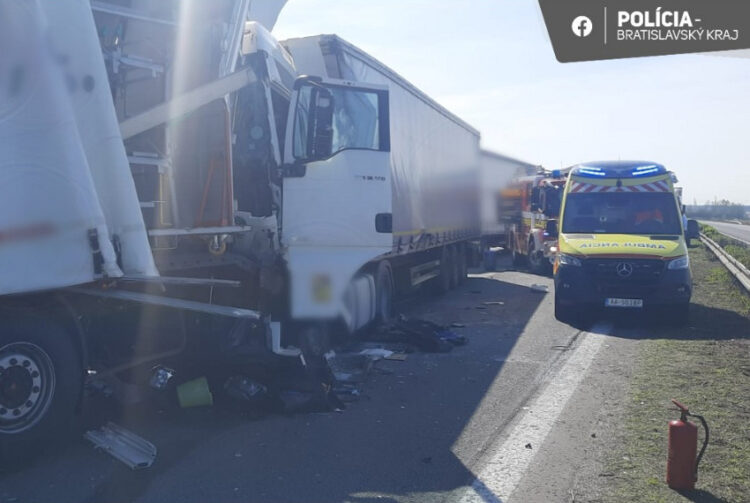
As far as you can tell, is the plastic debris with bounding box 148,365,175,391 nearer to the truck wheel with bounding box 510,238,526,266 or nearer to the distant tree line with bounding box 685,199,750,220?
the truck wheel with bounding box 510,238,526,266

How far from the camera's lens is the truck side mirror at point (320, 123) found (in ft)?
24.8

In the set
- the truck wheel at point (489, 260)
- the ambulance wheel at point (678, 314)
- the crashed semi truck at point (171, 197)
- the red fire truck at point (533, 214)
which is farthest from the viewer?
the truck wheel at point (489, 260)

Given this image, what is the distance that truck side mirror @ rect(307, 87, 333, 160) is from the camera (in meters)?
7.56

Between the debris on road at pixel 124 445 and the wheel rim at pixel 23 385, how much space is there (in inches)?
19.0

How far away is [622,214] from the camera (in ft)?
40.9

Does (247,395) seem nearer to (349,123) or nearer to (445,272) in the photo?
(349,123)

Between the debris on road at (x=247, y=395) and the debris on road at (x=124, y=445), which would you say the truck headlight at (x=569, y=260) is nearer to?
the debris on road at (x=247, y=395)

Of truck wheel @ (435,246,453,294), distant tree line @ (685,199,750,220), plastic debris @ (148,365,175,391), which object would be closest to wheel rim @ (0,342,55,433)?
plastic debris @ (148,365,175,391)

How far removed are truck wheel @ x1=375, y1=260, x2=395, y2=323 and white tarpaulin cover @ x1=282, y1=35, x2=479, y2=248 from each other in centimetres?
56

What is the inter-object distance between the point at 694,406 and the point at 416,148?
7546 mm

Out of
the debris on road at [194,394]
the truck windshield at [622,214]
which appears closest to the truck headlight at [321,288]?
the debris on road at [194,394]

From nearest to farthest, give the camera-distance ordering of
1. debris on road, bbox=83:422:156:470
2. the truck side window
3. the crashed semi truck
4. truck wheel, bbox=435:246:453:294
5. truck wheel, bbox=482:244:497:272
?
the crashed semi truck
debris on road, bbox=83:422:156:470
the truck side window
truck wheel, bbox=435:246:453:294
truck wheel, bbox=482:244:497:272

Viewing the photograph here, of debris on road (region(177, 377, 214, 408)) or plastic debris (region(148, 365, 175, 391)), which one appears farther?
debris on road (region(177, 377, 214, 408))

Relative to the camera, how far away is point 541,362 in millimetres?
8844
